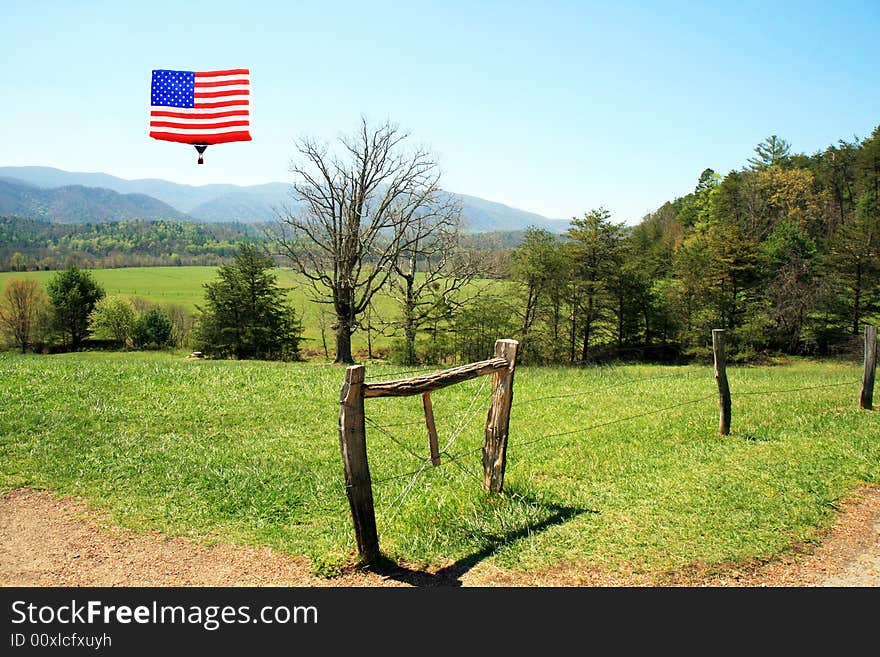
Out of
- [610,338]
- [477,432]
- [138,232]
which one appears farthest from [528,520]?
[138,232]

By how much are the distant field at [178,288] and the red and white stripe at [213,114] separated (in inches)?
1967

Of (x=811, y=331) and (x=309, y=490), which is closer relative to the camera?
(x=309, y=490)

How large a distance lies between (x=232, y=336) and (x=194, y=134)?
3550cm

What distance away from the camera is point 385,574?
17.6 ft

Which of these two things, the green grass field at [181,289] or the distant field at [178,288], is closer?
the green grass field at [181,289]

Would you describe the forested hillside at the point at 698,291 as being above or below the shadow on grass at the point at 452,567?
above

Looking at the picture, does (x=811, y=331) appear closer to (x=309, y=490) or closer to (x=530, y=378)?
(x=530, y=378)

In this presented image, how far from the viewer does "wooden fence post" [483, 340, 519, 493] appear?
22.9 ft

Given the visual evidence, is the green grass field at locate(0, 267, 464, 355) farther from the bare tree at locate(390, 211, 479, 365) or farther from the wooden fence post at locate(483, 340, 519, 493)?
the wooden fence post at locate(483, 340, 519, 493)

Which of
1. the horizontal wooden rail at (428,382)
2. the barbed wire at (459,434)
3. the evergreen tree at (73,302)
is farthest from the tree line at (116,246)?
the horizontal wooden rail at (428,382)

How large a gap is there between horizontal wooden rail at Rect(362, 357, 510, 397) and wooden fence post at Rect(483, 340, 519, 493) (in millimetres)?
104

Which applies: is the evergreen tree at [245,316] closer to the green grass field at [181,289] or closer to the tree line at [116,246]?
the green grass field at [181,289]

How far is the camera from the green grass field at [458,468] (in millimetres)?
5984

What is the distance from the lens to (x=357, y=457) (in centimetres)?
525
